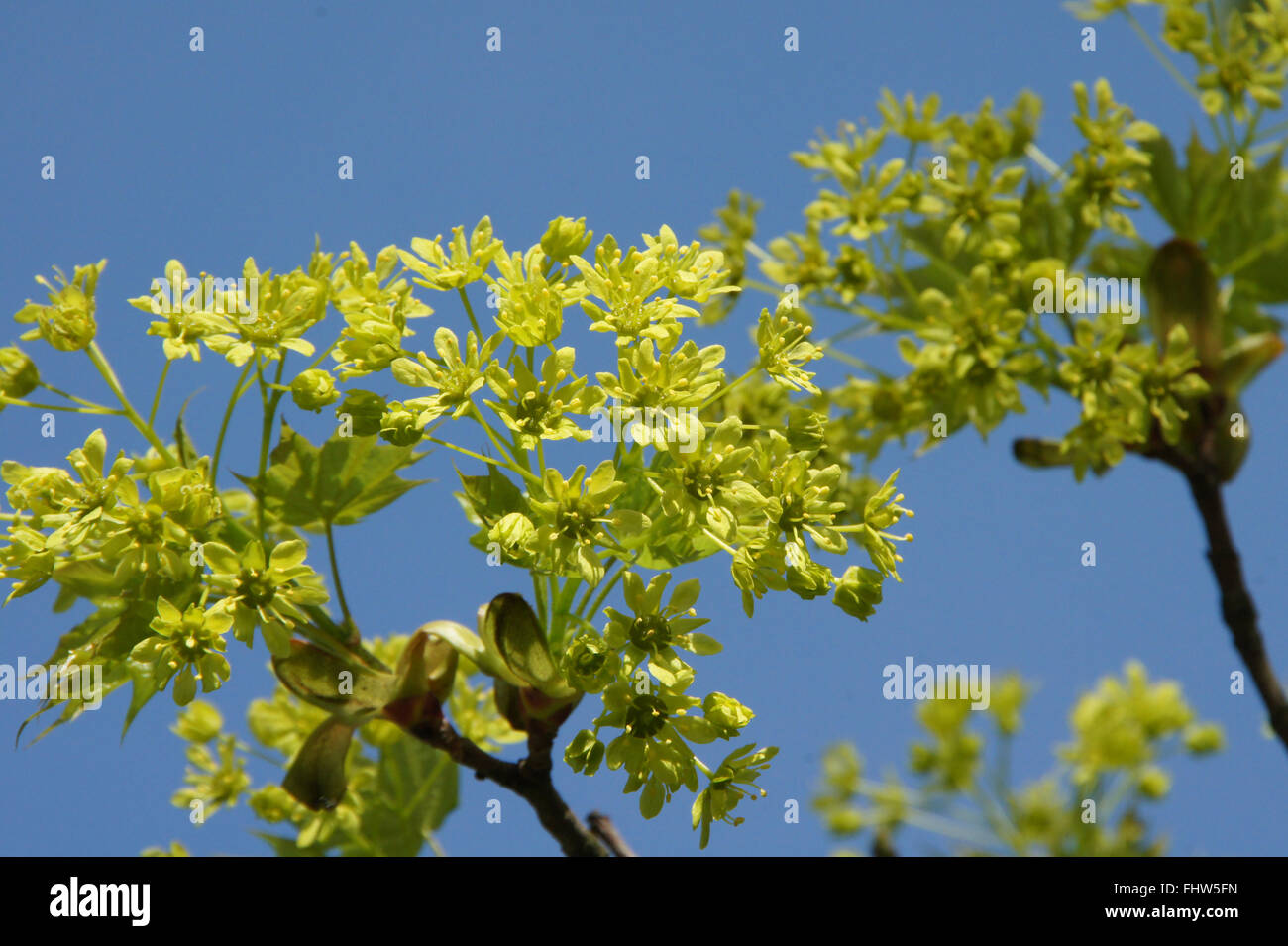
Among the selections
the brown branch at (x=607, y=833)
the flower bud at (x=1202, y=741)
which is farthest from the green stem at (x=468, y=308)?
the flower bud at (x=1202, y=741)

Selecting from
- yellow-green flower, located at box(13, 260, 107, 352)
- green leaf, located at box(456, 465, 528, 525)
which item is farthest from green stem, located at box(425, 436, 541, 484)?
yellow-green flower, located at box(13, 260, 107, 352)

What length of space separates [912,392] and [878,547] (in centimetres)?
109

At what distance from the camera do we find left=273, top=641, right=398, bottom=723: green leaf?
1.93 metres

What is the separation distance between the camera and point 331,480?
202 cm

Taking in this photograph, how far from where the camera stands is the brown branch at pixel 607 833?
2.26 m

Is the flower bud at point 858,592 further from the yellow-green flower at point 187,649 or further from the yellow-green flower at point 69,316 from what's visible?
the yellow-green flower at point 69,316

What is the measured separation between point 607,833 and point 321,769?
0.56 m

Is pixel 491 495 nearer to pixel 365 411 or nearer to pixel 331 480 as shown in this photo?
pixel 365 411

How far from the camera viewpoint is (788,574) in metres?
1.76

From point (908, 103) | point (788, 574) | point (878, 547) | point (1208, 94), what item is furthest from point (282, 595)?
point (1208, 94)

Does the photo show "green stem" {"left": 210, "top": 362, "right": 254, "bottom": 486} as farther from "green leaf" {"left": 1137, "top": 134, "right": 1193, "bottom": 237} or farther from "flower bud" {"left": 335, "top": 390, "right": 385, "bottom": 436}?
"green leaf" {"left": 1137, "top": 134, "right": 1193, "bottom": 237}

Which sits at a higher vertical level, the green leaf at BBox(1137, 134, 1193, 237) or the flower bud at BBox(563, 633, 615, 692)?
the green leaf at BBox(1137, 134, 1193, 237)

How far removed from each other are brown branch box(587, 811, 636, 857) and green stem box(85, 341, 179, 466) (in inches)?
40.2

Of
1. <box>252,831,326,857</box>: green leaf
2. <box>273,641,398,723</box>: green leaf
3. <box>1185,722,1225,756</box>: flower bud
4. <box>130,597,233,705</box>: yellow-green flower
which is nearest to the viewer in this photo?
<box>130,597,233,705</box>: yellow-green flower
